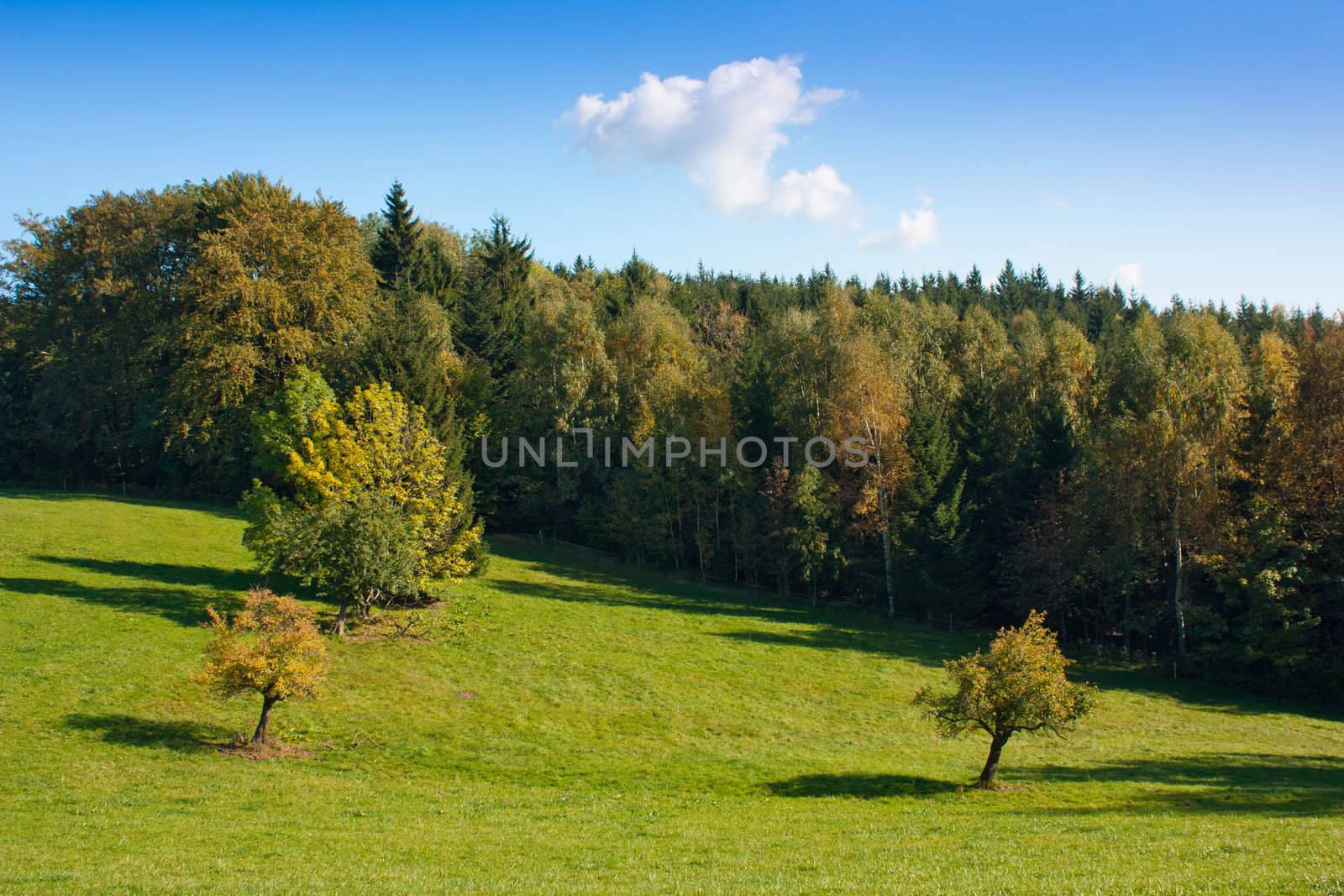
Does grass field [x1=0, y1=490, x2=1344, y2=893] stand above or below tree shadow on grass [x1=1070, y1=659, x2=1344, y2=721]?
above

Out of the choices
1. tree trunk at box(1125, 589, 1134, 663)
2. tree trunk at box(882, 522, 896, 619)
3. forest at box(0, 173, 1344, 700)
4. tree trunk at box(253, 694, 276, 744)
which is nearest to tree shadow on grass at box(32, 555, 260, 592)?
forest at box(0, 173, 1344, 700)

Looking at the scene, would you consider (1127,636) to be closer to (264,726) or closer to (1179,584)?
(1179,584)

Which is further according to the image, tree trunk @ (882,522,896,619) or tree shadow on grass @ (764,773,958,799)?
tree trunk @ (882,522,896,619)

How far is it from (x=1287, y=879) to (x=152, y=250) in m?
70.2

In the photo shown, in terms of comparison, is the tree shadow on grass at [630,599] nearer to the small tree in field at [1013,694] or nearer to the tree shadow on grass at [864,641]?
the tree shadow on grass at [864,641]

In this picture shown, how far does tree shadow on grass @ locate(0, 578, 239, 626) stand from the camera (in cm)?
3441

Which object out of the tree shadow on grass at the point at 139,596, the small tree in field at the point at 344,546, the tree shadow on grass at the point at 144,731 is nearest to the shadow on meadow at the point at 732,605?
the small tree in field at the point at 344,546

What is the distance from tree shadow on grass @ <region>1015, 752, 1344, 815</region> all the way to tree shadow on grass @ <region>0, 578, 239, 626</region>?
32.4 metres

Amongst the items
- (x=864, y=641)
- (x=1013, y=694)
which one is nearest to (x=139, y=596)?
(x=864, y=641)

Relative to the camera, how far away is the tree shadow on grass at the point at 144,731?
23.5 m

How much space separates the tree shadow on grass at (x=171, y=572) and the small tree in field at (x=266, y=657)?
15558 millimetres

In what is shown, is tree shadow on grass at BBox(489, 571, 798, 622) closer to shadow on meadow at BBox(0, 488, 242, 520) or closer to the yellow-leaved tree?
the yellow-leaved tree

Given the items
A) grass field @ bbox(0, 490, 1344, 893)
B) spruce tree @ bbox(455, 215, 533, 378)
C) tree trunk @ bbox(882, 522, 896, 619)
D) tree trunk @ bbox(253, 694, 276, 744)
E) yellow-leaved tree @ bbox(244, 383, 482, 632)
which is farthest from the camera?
spruce tree @ bbox(455, 215, 533, 378)

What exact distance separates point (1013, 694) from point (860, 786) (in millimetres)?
5083
